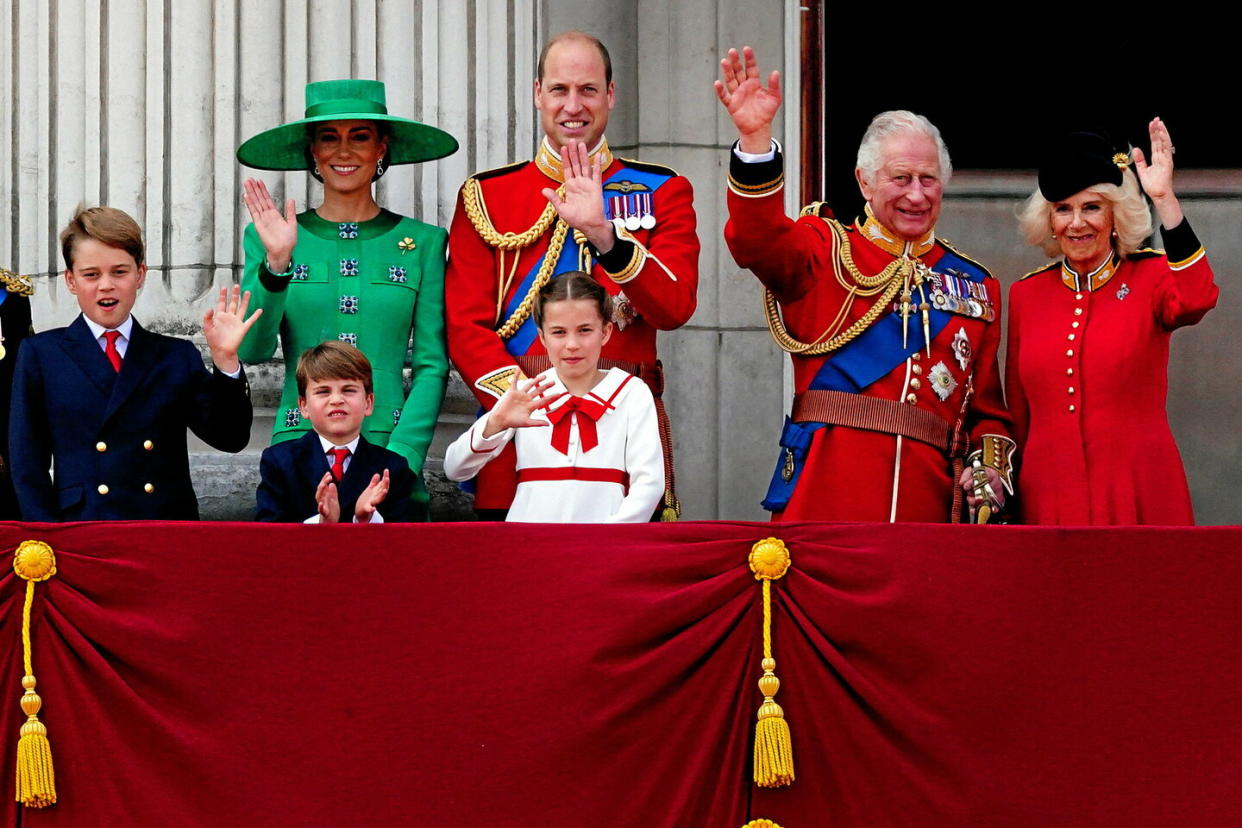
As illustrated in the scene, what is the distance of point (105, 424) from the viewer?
475 cm

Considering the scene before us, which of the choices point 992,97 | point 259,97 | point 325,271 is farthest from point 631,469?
point 992,97

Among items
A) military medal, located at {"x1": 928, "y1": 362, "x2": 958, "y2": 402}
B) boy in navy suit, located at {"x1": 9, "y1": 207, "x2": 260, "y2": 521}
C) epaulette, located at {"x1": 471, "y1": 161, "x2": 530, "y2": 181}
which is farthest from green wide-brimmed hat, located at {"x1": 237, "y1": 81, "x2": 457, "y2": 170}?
military medal, located at {"x1": 928, "y1": 362, "x2": 958, "y2": 402}

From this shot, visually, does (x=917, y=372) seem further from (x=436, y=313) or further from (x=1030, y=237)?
(x=436, y=313)

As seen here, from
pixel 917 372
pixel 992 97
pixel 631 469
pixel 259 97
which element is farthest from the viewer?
pixel 992 97

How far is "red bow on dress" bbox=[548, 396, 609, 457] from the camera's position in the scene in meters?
4.75

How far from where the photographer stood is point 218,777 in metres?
4.07

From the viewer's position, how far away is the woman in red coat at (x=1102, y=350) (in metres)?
4.98

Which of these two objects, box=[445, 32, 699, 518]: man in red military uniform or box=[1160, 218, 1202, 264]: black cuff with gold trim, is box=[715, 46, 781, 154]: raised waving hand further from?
box=[1160, 218, 1202, 264]: black cuff with gold trim

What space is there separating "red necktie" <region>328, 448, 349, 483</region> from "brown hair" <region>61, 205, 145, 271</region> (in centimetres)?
67

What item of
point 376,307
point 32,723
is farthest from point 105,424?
point 32,723

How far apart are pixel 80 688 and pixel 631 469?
132cm

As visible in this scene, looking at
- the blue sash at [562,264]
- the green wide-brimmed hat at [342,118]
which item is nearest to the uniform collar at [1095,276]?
the blue sash at [562,264]

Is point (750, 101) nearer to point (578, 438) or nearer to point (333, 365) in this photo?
point (578, 438)

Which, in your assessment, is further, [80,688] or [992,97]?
[992,97]
